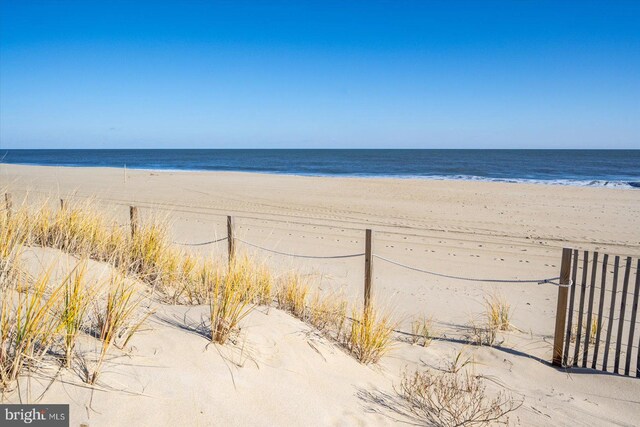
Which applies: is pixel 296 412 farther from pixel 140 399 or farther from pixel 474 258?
pixel 474 258

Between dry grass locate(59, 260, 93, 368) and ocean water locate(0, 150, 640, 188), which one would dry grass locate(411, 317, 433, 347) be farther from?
ocean water locate(0, 150, 640, 188)

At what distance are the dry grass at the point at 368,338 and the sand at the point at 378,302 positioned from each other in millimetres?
143

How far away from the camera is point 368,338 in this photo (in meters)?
3.82

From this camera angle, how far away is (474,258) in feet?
27.3

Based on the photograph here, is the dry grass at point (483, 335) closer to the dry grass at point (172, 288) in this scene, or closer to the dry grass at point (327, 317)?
the dry grass at point (172, 288)

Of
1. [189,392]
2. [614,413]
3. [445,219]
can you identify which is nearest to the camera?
[189,392]

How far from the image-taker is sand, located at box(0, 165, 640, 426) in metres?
2.43

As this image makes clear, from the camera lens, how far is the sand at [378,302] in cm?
243

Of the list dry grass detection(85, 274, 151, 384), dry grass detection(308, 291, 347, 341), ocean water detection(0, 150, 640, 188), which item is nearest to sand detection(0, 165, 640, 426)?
dry grass detection(85, 274, 151, 384)

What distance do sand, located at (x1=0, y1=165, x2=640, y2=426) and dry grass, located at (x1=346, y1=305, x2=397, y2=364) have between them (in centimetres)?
14

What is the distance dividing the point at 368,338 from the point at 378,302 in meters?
2.04

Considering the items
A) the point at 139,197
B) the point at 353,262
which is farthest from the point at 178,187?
the point at 353,262

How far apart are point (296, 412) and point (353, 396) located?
0.60m

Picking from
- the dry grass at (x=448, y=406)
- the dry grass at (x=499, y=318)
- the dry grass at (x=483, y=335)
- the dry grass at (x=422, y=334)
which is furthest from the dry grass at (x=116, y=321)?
the dry grass at (x=499, y=318)
